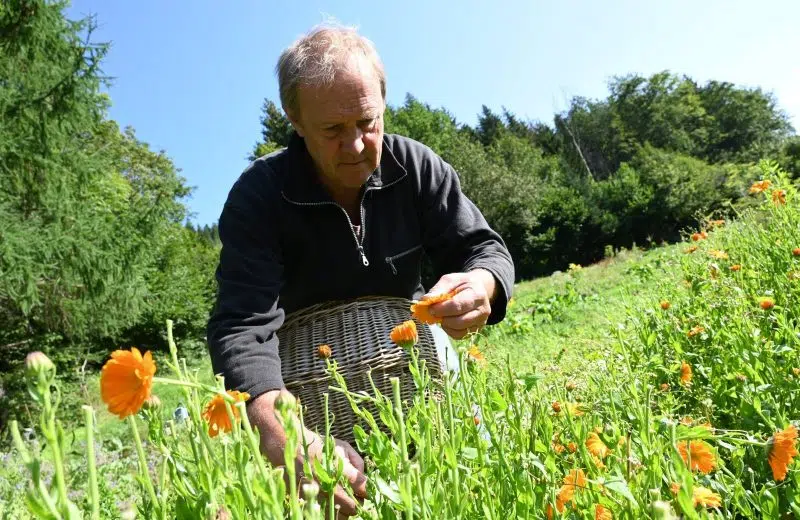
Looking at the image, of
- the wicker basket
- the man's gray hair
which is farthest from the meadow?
the man's gray hair

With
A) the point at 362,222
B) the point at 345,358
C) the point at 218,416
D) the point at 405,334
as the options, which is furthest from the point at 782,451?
the point at 362,222

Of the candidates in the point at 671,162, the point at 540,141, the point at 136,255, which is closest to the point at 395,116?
the point at 540,141

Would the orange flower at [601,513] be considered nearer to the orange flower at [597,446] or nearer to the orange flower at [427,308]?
the orange flower at [597,446]

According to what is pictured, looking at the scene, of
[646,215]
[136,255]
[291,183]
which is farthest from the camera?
[646,215]

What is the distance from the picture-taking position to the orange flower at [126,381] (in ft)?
2.03

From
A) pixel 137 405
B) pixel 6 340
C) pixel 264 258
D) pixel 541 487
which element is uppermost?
pixel 6 340

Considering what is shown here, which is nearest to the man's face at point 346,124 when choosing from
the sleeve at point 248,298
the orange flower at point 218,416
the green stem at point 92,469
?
the sleeve at point 248,298

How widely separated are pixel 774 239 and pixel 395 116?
A: 31863 mm

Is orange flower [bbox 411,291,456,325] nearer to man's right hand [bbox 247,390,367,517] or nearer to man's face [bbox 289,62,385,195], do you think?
man's right hand [bbox 247,390,367,517]

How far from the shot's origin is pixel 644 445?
2.75ft

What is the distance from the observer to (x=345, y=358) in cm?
155

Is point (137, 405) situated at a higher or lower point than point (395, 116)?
lower

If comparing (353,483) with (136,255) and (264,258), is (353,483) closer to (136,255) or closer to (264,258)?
(264,258)

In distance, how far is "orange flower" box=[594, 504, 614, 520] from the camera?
81cm
